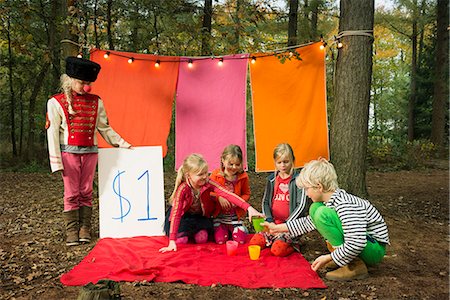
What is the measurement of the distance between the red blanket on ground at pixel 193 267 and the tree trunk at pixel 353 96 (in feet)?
4.16

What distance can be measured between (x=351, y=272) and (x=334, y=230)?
1.04ft

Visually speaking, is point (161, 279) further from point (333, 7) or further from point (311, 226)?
point (333, 7)

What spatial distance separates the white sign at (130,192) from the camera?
3.85m

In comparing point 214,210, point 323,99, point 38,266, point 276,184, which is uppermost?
point 323,99

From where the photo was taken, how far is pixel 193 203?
363cm

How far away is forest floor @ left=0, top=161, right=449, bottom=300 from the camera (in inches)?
98.3

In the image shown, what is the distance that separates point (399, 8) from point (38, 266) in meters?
14.5

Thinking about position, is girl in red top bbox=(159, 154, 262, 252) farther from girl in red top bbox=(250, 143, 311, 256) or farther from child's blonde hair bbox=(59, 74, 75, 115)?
child's blonde hair bbox=(59, 74, 75, 115)

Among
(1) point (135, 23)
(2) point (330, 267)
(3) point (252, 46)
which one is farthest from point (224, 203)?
(1) point (135, 23)

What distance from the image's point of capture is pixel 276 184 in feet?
11.9

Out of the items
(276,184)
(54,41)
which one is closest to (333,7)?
(54,41)

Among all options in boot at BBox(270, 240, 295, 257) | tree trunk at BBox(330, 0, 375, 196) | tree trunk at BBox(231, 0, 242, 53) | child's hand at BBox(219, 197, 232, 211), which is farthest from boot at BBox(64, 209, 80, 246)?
tree trunk at BBox(231, 0, 242, 53)

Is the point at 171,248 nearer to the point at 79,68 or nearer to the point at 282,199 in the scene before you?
the point at 282,199

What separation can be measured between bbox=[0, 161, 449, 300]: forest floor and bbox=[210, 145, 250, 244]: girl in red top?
26.9 inches
